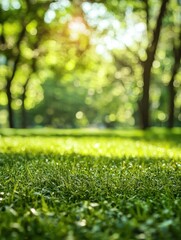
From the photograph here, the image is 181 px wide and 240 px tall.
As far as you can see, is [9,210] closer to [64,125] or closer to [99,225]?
[99,225]

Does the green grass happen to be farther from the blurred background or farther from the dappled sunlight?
the blurred background

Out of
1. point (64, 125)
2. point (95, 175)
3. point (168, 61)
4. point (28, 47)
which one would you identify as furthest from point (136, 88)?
point (95, 175)

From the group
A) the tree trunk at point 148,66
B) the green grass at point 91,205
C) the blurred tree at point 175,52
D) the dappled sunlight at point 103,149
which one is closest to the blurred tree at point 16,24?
the tree trunk at point 148,66

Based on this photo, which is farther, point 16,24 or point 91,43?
point 91,43

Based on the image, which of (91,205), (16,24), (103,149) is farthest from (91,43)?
(91,205)

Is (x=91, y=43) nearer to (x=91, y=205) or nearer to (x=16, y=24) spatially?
(x=16, y=24)

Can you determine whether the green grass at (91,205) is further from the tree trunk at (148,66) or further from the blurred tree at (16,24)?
the tree trunk at (148,66)

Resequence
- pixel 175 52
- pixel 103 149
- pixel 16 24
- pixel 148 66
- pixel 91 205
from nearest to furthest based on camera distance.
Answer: pixel 91 205 → pixel 103 149 → pixel 148 66 → pixel 16 24 → pixel 175 52

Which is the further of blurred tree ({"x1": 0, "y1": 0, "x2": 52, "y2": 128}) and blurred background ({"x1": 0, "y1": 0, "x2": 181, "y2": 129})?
blurred background ({"x1": 0, "y1": 0, "x2": 181, "y2": 129})

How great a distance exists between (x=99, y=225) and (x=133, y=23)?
34.4 meters

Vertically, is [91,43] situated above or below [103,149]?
above

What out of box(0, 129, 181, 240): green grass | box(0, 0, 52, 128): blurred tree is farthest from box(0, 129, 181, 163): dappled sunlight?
box(0, 0, 52, 128): blurred tree

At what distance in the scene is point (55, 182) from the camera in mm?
6375

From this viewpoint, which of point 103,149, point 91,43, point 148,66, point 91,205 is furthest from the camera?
point 91,43
